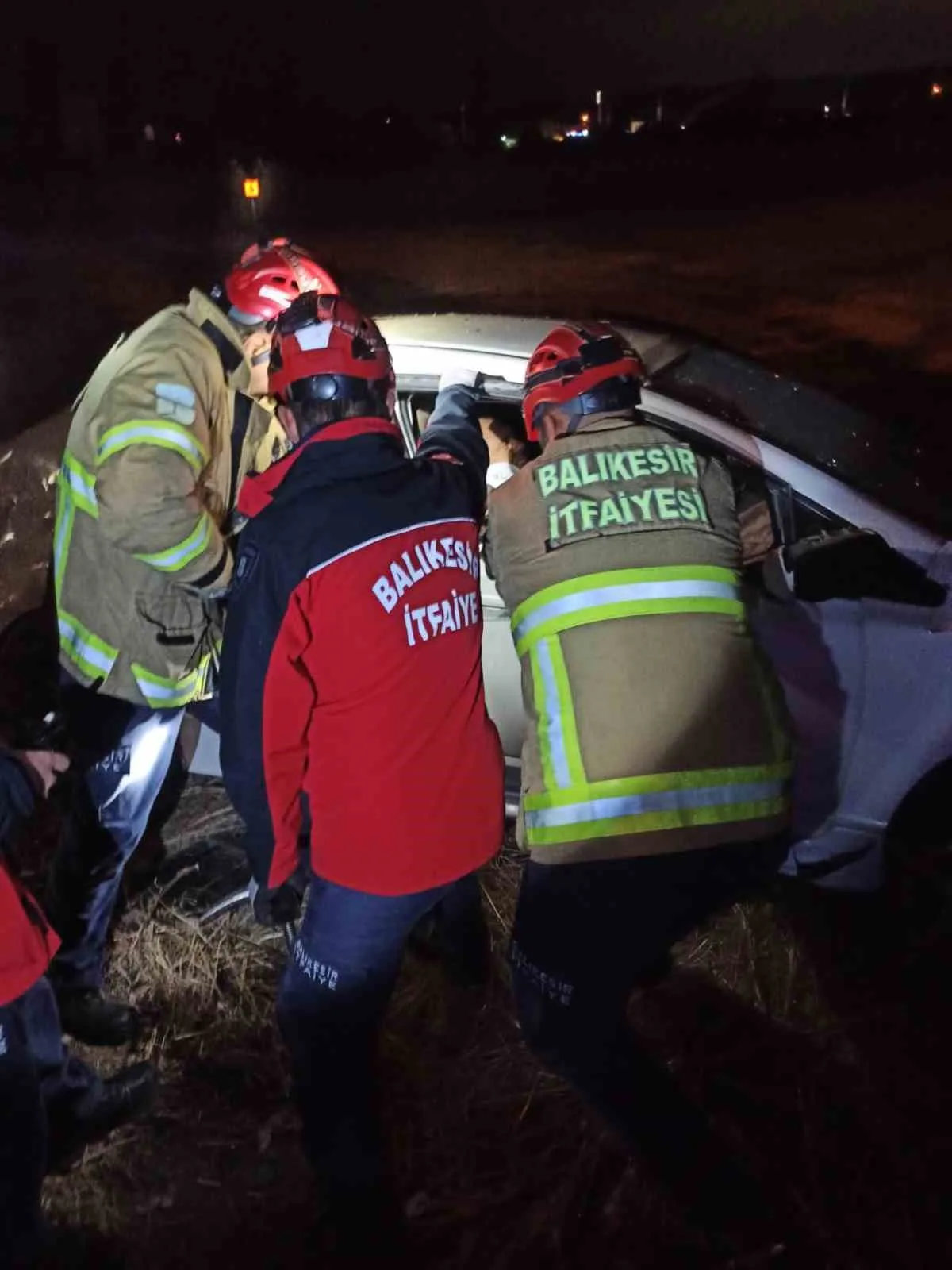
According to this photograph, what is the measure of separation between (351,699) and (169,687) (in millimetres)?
919

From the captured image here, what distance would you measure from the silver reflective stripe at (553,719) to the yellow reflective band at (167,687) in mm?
1163

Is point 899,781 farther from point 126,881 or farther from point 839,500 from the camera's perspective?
point 126,881

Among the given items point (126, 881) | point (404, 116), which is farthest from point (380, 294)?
point (404, 116)

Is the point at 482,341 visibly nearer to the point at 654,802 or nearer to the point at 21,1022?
the point at 654,802

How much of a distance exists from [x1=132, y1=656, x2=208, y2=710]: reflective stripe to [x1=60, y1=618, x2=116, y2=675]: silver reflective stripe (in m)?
0.07

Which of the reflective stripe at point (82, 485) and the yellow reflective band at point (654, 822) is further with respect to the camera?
the reflective stripe at point (82, 485)

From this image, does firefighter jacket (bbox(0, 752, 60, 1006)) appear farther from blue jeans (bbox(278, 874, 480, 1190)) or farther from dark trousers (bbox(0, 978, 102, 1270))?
blue jeans (bbox(278, 874, 480, 1190))

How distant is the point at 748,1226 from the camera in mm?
2316

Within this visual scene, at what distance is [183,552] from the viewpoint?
103 inches

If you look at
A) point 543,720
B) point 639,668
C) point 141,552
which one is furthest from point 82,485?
point 639,668

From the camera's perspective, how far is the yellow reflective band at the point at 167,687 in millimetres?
2791

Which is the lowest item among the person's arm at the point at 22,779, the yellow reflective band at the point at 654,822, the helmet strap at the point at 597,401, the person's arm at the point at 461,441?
the yellow reflective band at the point at 654,822

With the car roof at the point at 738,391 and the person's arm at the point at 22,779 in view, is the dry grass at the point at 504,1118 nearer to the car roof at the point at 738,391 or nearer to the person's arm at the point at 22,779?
the person's arm at the point at 22,779

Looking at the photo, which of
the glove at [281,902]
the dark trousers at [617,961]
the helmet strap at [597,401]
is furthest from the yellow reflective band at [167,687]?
the helmet strap at [597,401]
